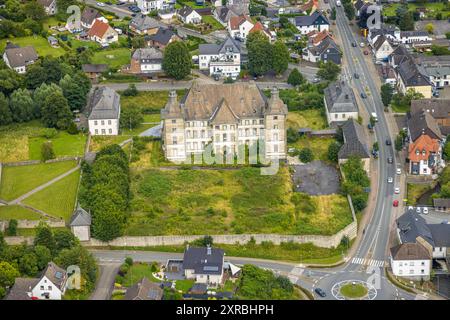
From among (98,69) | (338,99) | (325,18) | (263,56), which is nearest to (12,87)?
(98,69)

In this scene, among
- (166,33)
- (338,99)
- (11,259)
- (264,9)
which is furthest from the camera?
(264,9)

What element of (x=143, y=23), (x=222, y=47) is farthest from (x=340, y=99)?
(x=143, y=23)

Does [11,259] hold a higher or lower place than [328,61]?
lower

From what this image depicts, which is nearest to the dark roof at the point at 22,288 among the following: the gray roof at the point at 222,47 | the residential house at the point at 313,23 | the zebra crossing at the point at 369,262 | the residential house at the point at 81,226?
the residential house at the point at 81,226

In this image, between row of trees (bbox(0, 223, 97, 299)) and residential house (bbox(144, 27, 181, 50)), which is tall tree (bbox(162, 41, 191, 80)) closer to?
residential house (bbox(144, 27, 181, 50))

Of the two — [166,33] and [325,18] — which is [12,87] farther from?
[325,18]
